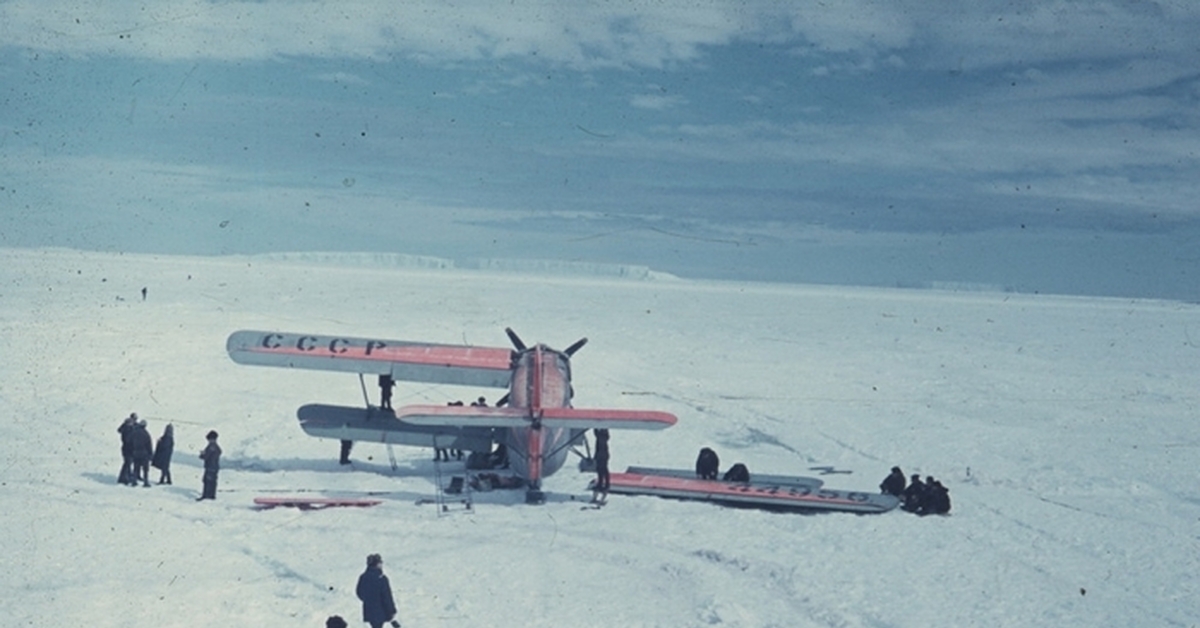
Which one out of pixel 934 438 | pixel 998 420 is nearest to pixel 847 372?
pixel 998 420

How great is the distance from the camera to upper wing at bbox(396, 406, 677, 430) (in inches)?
524

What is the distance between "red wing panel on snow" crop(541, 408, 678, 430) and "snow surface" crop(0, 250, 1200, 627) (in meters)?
1.43

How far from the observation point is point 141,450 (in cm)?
1451

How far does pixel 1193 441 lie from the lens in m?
22.1

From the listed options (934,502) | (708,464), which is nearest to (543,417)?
(708,464)

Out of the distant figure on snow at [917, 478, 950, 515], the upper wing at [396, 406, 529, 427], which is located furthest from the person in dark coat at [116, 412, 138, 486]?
the distant figure on snow at [917, 478, 950, 515]

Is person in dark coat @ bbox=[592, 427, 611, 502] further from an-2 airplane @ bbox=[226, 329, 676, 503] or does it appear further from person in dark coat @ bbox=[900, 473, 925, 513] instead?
person in dark coat @ bbox=[900, 473, 925, 513]

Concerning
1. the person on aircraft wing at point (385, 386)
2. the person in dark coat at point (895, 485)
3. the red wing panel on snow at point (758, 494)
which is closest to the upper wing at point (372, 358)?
the person on aircraft wing at point (385, 386)

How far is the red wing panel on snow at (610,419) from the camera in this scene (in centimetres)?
1368

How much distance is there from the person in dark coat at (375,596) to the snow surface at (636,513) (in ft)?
2.45

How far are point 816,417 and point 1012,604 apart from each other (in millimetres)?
13240

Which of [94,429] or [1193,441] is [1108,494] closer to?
[1193,441]

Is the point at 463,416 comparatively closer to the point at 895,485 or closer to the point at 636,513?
the point at 636,513

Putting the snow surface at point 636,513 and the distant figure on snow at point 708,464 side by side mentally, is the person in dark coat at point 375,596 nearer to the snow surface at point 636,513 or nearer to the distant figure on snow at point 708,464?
the snow surface at point 636,513
